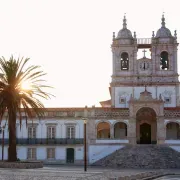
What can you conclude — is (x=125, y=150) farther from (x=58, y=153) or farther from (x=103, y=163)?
(x=58, y=153)

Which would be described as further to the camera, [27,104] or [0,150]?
[0,150]

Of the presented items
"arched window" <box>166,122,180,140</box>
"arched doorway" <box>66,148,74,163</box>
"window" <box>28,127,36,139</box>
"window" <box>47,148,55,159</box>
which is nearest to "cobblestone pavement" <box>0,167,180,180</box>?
"arched doorway" <box>66,148,74,163</box>

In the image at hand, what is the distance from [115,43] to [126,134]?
35.3 feet

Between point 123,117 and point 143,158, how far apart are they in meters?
6.17

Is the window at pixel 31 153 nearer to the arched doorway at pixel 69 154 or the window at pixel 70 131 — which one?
the arched doorway at pixel 69 154

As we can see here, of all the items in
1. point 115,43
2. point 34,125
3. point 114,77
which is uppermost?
point 115,43

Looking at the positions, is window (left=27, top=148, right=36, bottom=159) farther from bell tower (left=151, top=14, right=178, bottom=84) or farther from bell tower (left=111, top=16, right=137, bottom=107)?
bell tower (left=151, top=14, right=178, bottom=84)

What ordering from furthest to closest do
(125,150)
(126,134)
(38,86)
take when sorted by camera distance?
(126,134)
(125,150)
(38,86)

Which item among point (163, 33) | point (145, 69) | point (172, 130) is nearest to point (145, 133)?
point (172, 130)

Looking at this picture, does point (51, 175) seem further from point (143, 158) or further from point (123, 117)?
point (123, 117)

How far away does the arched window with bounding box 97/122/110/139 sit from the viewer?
6121 centimetres

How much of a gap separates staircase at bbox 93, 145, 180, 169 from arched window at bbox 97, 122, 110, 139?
18.2ft

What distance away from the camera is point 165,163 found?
170 ft

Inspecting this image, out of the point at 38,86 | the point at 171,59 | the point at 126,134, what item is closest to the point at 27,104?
the point at 38,86
